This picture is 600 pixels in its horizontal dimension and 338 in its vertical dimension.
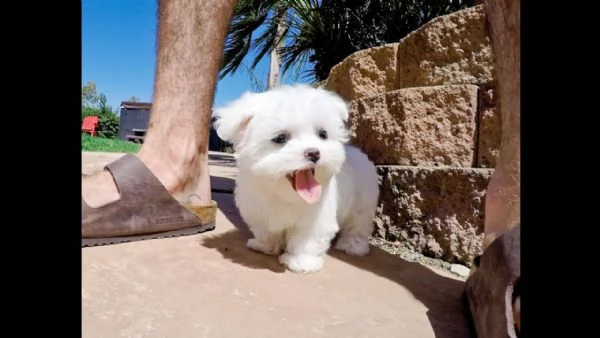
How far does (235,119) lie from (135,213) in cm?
56

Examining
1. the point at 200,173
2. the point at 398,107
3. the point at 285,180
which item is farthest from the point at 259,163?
the point at 398,107

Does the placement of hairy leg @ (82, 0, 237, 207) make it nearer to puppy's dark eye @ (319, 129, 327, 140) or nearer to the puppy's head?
the puppy's head

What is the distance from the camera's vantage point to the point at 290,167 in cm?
162

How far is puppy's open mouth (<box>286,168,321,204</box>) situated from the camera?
1675mm

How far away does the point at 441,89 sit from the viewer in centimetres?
231

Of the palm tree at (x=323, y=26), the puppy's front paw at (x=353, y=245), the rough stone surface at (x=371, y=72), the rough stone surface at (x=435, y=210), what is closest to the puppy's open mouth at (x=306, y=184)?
the puppy's front paw at (x=353, y=245)

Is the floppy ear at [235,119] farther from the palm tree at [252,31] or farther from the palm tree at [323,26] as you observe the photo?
the palm tree at [252,31]

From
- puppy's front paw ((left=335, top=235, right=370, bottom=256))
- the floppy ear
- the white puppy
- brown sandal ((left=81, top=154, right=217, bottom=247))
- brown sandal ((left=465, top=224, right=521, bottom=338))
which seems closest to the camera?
brown sandal ((left=465, top=224, right=521, bottom=338))

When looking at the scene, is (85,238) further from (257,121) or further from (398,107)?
(398,107)

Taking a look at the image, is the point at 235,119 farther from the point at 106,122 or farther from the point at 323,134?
the point at 106,122

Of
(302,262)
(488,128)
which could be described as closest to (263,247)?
(302,262)

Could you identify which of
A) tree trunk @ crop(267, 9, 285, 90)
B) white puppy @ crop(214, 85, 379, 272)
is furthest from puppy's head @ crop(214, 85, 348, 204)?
tree trunk @ crop(267, 9, 285, 90)

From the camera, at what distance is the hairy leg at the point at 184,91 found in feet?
6.19

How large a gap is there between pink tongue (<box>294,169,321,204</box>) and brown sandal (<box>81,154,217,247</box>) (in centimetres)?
54
